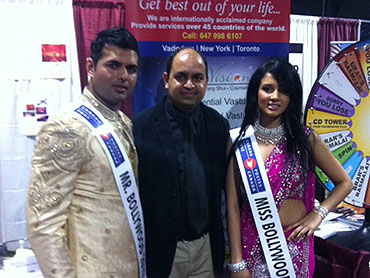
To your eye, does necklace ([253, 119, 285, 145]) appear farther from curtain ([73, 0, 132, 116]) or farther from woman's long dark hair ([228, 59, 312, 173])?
curtain ([73, 0, 132, 116])

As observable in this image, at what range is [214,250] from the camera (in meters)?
1.76

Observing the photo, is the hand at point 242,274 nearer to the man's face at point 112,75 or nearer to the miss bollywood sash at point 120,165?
the miss bollywood sash at point 120,165

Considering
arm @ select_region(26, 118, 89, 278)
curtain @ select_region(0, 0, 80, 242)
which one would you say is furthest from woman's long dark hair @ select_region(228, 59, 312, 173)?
curtain @ select_region(0, 0, 80, 242)

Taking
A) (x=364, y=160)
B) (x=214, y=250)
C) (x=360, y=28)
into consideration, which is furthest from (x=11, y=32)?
(x=360, y=28)

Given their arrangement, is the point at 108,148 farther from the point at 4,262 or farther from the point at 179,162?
the point at 4,262

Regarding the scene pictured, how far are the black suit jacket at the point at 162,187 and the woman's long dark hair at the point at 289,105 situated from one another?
169 millimetres

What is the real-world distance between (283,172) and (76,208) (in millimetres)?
906

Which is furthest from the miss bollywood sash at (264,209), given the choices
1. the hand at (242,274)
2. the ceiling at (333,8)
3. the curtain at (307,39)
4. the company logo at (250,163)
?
the ceiling at (333,8)

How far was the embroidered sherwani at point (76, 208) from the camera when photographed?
124 centimetres

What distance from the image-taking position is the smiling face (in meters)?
1.69

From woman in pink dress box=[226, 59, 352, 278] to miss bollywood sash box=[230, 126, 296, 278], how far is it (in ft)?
0.10

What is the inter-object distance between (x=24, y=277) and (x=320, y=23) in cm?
374

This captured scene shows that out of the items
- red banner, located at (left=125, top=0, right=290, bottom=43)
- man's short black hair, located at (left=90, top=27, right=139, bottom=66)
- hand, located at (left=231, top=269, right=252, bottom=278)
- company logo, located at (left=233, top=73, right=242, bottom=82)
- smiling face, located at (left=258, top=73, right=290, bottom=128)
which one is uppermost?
red banner, located at (left=125, top=0, right=290, bottom=43)

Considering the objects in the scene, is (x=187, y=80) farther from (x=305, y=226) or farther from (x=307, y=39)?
(x=307, y=39)
